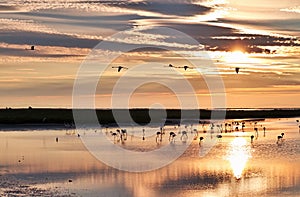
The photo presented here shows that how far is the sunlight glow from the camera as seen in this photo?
29219mm

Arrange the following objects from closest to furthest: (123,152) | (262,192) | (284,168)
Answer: (262,192) → (284,168) → (123,152)

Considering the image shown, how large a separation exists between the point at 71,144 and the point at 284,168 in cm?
1651

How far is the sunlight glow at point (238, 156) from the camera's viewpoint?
2922cm

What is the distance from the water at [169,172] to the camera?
942 inches

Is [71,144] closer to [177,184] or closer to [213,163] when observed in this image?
[213,163]

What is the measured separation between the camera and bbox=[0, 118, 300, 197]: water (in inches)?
942

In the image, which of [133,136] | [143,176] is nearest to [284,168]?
[143,176]

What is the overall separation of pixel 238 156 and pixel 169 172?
285 inches

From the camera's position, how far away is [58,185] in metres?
24.6

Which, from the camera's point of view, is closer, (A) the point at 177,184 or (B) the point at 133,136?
(A) the point at 177,184

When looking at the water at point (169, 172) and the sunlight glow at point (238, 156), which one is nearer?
the water at point (169, 172)

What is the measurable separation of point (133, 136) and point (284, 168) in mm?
22409

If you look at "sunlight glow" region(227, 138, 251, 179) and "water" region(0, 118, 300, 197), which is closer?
"water" region(0, 118, 300, 197)

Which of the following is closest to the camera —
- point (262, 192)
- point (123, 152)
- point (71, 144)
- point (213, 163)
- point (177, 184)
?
point (262, 192)
